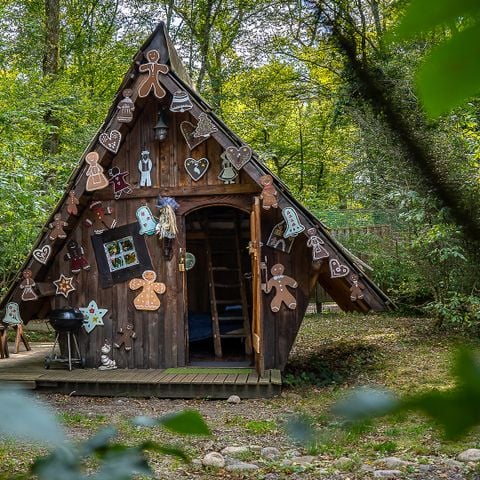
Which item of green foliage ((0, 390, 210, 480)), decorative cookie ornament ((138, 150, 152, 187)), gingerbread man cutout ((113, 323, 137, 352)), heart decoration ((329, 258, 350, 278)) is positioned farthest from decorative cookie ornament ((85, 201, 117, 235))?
green foliage ((0, 390, 210, 480))

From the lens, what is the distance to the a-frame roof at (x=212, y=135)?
6566 mm

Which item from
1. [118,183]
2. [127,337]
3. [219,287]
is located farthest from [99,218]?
[219,287]

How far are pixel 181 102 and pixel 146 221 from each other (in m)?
1.60

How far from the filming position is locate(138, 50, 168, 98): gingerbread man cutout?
6.77m

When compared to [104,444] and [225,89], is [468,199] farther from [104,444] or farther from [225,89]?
[225,89]

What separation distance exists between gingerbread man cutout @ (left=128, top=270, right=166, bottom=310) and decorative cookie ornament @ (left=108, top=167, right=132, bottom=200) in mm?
1096

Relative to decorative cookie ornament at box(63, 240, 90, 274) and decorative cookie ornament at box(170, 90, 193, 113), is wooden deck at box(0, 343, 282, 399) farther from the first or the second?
decorative cookie ornament at box(170, 90, 193, 113)

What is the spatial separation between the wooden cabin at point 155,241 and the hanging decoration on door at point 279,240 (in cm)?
1

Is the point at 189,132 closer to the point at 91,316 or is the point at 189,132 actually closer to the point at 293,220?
the point at 293,220

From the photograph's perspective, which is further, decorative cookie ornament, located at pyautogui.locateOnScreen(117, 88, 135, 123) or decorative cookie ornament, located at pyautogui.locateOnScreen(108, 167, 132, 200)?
decorative cookie ornament, located at pyautogui.locateOnScreen(108, 167, 132, 200)

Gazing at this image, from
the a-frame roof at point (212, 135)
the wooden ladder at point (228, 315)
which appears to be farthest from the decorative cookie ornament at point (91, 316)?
the wooden ladder at point (228, 315)

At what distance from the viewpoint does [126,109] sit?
22.3 ft

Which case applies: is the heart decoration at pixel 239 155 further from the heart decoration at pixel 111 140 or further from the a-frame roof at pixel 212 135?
the heart decoration at pixel 111 140

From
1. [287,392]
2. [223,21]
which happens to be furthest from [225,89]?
[287,392]
